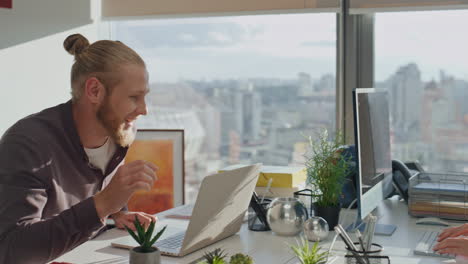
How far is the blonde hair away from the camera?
1906 millimetres

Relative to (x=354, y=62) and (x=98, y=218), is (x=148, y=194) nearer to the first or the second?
(x=354, y=62)

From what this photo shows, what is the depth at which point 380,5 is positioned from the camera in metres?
2.99

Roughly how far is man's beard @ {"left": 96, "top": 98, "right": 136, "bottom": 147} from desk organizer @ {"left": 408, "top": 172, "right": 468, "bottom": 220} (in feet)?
3.73

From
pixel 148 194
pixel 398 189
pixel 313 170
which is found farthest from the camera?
pixel 148 194

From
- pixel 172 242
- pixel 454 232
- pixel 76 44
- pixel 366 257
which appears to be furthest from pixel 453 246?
pixel 76 44

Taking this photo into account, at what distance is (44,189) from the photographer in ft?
5.76

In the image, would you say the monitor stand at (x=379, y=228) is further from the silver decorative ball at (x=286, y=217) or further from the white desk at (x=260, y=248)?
the silver decorative ball at (x=286, y=217)

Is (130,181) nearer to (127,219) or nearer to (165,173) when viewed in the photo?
(127,219)

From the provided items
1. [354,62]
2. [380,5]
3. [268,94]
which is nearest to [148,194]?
[268,94]

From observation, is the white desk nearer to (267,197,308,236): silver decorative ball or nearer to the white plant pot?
(267,197,308,236): silver decorative ball

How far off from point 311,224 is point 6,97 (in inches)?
69.3

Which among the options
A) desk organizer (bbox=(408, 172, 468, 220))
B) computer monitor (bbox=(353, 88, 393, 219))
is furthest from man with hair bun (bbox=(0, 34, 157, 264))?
desk organizer (bbox=(408, 172, 468, 220))

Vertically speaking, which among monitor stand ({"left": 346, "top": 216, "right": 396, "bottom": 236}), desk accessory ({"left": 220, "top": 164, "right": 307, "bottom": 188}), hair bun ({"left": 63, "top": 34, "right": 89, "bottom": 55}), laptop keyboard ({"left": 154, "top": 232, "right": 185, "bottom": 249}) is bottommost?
monitor stand ({"left": 346, "top": 216, "right": 396, "bottom": 236})

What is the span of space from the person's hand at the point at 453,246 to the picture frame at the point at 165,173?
5.72ft
